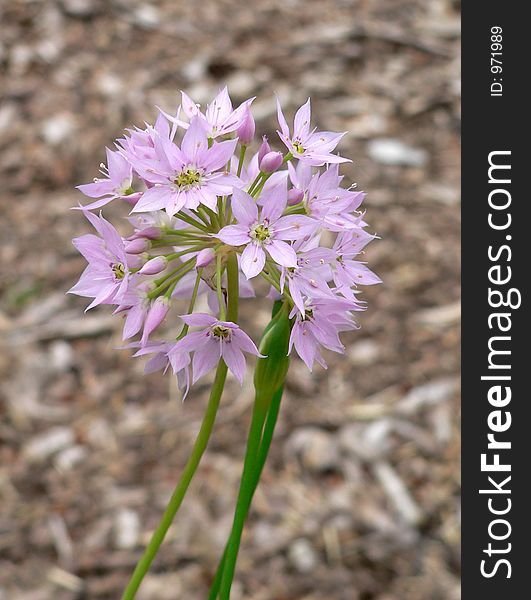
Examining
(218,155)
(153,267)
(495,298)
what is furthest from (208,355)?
(495,298)

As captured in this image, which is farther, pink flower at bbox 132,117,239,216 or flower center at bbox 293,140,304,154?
flower center at bbox 293,140,304,154

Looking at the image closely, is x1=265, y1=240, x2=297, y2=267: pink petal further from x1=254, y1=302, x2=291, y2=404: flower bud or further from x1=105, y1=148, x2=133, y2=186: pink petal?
x1=105, y1=148, x2=133, y2=186: pink petal

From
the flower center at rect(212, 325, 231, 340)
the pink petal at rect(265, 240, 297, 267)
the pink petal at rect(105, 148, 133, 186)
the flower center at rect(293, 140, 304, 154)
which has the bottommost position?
the flower center at rect(212, 325, 231, 340)

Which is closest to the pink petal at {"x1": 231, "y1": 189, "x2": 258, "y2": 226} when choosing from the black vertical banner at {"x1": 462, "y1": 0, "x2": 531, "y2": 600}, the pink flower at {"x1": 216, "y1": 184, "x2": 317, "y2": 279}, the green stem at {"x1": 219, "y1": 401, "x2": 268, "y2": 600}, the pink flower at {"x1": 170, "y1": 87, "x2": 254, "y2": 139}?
the pink flower at {"x1": 216, "y1": 184, "x2": 317, "y2": 279}

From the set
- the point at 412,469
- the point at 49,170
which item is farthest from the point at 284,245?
the point at 49,170

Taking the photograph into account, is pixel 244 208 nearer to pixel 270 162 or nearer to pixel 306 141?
pixel 270 162

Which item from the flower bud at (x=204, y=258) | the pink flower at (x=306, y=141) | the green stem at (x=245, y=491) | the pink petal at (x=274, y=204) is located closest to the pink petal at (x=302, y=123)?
the pink flower at (x=306, y=141)

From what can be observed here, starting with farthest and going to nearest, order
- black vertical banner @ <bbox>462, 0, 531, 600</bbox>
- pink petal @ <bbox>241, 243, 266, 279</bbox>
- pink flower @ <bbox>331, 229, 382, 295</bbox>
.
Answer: black vertical banner @ <bbox>462, 0, 531, 600</bbox>
pink flower @ <bbox>331, 229, 382, 295</bbox>
pink petal @ <bbox>241, 243, 266, 279</bbox>
